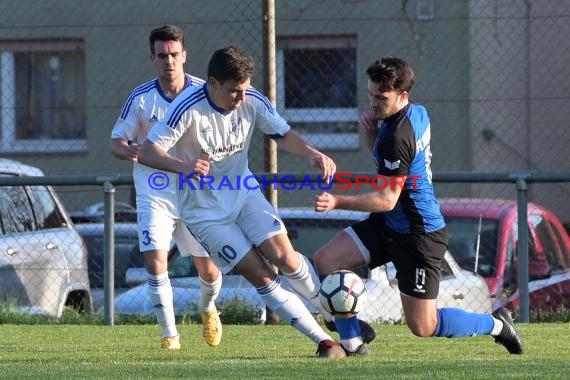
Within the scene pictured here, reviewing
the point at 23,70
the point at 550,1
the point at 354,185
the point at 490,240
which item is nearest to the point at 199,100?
the point at 354,185

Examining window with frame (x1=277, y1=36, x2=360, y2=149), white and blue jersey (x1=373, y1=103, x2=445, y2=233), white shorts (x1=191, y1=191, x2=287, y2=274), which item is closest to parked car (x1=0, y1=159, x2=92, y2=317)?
white shorts (x1=191, y1=191, x2=287, y2=274)

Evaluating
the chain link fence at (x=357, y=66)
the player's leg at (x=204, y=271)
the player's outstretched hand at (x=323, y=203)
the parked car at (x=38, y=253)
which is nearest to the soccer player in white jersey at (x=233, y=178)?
the player's outstretched hand at (x=323, y=203)

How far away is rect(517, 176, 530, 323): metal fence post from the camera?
10.9 m

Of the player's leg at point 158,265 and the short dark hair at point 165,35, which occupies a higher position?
the short dark hair at point 165,35

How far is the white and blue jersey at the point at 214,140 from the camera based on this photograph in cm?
800

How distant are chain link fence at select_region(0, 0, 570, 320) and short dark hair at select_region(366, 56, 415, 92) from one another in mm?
7522

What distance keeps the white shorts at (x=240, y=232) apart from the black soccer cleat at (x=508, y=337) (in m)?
1.40

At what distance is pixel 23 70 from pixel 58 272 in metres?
8.29

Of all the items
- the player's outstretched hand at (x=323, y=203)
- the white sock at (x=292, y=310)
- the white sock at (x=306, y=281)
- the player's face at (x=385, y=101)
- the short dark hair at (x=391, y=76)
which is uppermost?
the short dark hair at (x=391, y=76)

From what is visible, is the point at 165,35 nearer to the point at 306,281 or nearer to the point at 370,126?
the point at 370,126

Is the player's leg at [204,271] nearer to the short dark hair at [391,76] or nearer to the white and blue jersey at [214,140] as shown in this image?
the white and blue jersey at [214,140]

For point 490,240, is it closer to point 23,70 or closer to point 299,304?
point 299,304

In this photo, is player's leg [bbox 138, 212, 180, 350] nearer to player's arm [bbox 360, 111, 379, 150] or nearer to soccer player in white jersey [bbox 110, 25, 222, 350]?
soccer player in white jersey [bbox 110, 25, 222, 350]

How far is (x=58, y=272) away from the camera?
Answer: 11750mm
